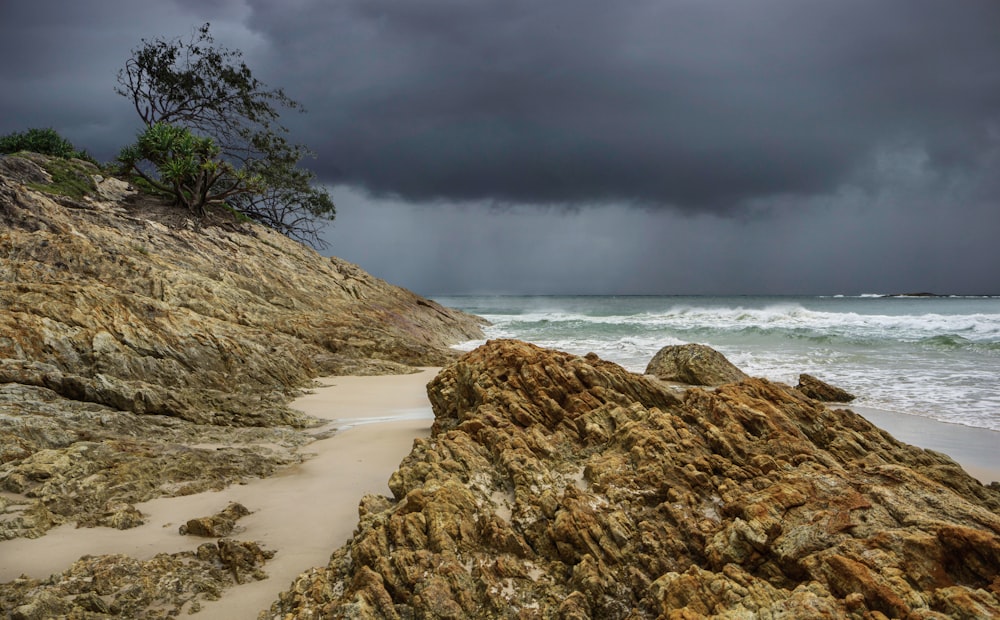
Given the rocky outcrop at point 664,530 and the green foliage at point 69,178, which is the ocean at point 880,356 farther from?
the green foliage at point 69,178

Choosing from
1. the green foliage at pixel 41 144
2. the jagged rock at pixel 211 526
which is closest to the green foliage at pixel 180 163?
the green foliage at pixel 41 144

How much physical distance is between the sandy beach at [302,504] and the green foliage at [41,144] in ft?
94.1

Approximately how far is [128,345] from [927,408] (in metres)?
15.5

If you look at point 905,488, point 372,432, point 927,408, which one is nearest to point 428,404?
point 372,432

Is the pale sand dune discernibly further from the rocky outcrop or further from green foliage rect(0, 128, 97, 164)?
green foliage rect(0, 128, 97, 164)

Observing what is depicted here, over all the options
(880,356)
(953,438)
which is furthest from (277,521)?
(880,356)

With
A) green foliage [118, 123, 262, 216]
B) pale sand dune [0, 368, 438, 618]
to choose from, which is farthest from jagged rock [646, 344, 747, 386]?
green foliage [118, 123, 262, 216]

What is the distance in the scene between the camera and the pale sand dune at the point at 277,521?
3986 mm

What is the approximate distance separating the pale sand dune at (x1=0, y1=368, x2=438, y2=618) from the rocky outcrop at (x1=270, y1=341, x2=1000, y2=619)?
47 centimetres

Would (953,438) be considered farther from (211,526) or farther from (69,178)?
(69,178)

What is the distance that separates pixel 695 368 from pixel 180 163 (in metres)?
22.2

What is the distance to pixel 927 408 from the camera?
10.6 meters

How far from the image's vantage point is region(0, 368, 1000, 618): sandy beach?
13.3 feet

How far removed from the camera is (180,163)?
874 inches
